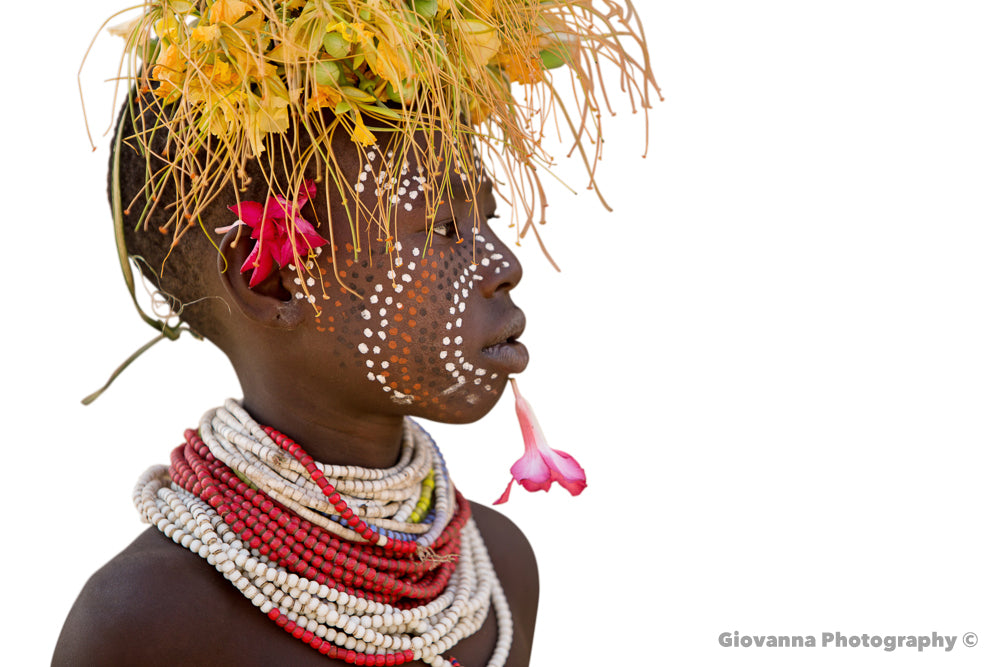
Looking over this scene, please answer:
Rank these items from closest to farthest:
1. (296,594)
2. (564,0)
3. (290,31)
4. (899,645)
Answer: (290,31), (296,594), (564,0), (899,645)

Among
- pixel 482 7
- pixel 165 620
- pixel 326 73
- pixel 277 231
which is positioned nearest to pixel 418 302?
pixel 277 231

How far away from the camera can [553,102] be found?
7.40 ft

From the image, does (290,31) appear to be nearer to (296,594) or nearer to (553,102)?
(553,102)

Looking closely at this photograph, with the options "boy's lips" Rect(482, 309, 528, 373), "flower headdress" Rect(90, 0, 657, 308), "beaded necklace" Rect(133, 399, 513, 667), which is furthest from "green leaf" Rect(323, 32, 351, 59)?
"beaded necklace" Rect(133, 399, 513, 667)

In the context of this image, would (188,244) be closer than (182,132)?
No

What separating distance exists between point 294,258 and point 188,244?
25cm

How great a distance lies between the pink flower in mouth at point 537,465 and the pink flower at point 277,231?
0.53 metres

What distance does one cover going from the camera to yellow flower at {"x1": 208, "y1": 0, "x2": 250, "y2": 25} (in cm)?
192

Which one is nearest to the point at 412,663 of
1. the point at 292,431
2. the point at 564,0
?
the point at 292,431

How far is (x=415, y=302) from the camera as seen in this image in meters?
2.07

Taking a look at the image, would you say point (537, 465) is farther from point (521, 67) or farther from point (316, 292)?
point (521, 67)

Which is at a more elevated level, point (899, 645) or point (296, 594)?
point (296, 594)

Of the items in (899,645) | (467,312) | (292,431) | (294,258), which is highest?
(294,258)

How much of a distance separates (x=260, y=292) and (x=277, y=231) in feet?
0.46
